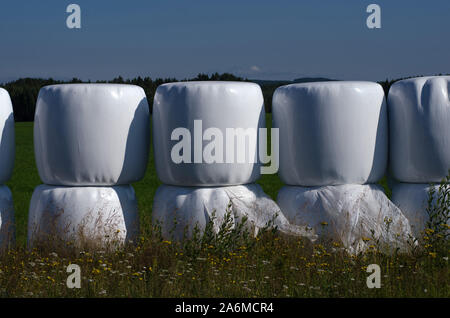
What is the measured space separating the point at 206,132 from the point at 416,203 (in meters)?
2.23

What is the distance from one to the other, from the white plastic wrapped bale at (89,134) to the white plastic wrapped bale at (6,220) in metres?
0.57

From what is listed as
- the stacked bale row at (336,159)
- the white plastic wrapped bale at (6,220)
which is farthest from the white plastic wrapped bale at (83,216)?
the stacked bale row at (336,159)

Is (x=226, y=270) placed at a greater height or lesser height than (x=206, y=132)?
lesser

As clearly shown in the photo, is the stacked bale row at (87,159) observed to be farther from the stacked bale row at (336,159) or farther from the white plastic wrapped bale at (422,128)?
the white plastic wrapped bale at (422,128)

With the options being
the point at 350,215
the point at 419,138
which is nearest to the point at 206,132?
the point at 350,215

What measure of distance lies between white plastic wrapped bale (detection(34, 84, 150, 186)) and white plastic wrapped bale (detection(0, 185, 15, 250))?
574 millimetres

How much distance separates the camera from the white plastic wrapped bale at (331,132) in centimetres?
558

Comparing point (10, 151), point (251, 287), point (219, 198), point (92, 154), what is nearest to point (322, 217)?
point (219, 198)

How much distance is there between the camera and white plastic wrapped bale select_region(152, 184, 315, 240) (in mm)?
5445

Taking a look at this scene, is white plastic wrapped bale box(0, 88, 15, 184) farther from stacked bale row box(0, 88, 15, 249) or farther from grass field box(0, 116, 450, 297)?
grass field box(0, 116, 450, 297)

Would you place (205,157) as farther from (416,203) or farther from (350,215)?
(416,203)

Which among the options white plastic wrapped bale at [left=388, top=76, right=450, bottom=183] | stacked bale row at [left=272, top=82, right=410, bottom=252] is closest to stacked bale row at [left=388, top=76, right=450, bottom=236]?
white plastic wrapped bale at [left=388, top=76, right=450, bottom=183]

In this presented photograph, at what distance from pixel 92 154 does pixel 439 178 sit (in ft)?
11.1

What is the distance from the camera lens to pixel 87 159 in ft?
18.2
